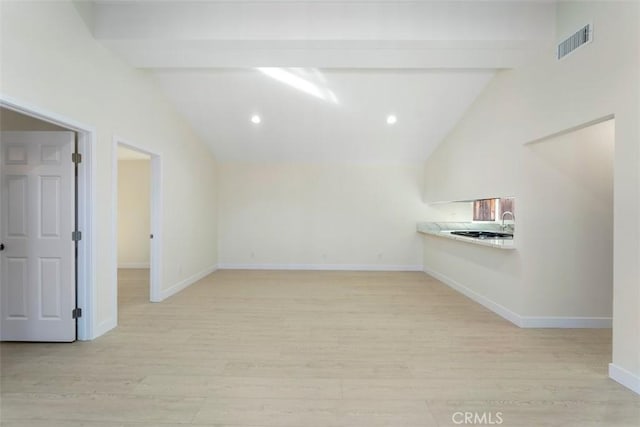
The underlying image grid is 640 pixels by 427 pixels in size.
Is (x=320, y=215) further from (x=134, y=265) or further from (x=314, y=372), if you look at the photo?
(x=314, y=372)

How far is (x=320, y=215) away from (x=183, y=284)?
312 cm

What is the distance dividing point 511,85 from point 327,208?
4.12 meters

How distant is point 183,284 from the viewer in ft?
17.0

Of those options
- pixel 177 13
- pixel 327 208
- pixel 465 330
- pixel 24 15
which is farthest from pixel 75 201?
pixel 327 208

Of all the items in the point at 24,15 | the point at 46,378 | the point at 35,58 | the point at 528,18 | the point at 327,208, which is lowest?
the point at 46,378

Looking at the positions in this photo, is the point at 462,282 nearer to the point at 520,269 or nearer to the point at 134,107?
the point at 520,269

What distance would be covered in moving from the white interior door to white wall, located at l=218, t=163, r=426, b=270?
4.04 meters

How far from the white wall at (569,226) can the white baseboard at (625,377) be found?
110 cm

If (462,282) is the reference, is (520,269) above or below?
above

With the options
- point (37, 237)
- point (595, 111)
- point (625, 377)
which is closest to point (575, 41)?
point (595, 111)

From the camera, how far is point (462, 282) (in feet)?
16.4

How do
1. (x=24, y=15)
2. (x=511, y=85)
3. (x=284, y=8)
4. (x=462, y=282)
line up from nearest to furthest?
(x=24, y=15) → (x=284, y=8) → (x=511, y=85) → (x=462, y=282)

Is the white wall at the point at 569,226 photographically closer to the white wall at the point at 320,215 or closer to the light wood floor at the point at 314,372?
the light wood floor at the point at 314,372

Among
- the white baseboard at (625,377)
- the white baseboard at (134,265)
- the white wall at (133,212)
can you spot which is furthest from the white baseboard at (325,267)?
the white baseboard at (625,377)
